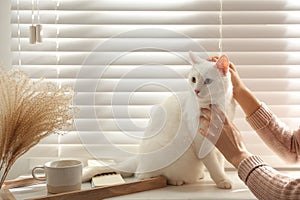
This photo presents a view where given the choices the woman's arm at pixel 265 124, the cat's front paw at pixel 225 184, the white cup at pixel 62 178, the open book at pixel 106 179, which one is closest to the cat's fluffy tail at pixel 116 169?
the open book at pixel 106 179

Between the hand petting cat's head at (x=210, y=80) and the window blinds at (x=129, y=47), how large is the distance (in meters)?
0.21

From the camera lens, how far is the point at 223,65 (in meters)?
1.17

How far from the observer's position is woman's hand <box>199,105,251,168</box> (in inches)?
43.9

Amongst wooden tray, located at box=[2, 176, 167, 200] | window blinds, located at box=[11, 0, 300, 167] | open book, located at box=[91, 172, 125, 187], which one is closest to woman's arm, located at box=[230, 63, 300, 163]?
window blinds, located at box=[11, 0, 300, 167]

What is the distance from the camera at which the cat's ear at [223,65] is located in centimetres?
116

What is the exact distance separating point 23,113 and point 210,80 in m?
0.50

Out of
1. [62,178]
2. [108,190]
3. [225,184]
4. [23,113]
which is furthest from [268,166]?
[23,113]

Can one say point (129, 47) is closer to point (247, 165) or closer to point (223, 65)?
point (223, 65)

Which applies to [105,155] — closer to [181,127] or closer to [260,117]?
[181,127]

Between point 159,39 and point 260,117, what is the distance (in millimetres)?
399

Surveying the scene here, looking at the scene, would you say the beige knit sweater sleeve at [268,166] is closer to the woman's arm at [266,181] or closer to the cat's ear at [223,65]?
the woman's arm at [266,181]

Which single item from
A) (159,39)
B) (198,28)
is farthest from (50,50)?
(198,28)

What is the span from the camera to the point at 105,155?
1395 millimetres

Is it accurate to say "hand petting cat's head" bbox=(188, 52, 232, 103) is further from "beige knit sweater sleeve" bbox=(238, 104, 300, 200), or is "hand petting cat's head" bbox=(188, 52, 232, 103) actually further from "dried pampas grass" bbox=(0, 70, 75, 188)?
"dried pampas grass" bbox=(0, 70, 75, 188)
